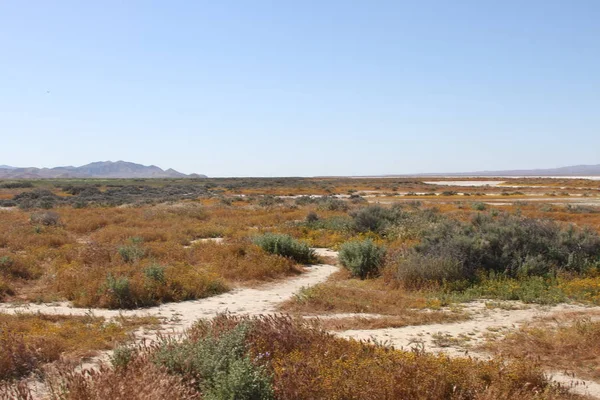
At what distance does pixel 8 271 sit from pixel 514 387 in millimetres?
12287

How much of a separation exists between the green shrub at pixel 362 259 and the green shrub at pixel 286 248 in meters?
2.16

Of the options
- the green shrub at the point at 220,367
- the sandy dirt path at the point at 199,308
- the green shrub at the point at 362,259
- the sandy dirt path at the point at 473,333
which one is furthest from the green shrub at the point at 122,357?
the green shrub at the point at 362,259

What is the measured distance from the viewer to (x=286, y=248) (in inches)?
607

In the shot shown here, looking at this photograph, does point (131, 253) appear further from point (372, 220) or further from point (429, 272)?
point (372, 220)

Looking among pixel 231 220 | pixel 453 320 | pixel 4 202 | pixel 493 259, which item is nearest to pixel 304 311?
pixel 453 320

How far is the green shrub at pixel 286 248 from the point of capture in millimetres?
15352

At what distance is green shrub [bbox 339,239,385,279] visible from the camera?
12945 mm

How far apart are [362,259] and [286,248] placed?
10.6 ft

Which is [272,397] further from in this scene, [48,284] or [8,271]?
[8,271]

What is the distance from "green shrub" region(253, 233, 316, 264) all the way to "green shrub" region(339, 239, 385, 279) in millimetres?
2161

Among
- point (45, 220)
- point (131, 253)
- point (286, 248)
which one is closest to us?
point (131, 253)

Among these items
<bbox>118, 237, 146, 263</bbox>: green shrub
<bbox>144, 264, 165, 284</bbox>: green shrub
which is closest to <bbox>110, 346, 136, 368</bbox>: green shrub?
<bbox>144, 264, 165, 284</bbox>: green shrub

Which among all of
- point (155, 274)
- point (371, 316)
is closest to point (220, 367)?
point (371, 316)

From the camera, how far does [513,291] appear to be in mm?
10555
